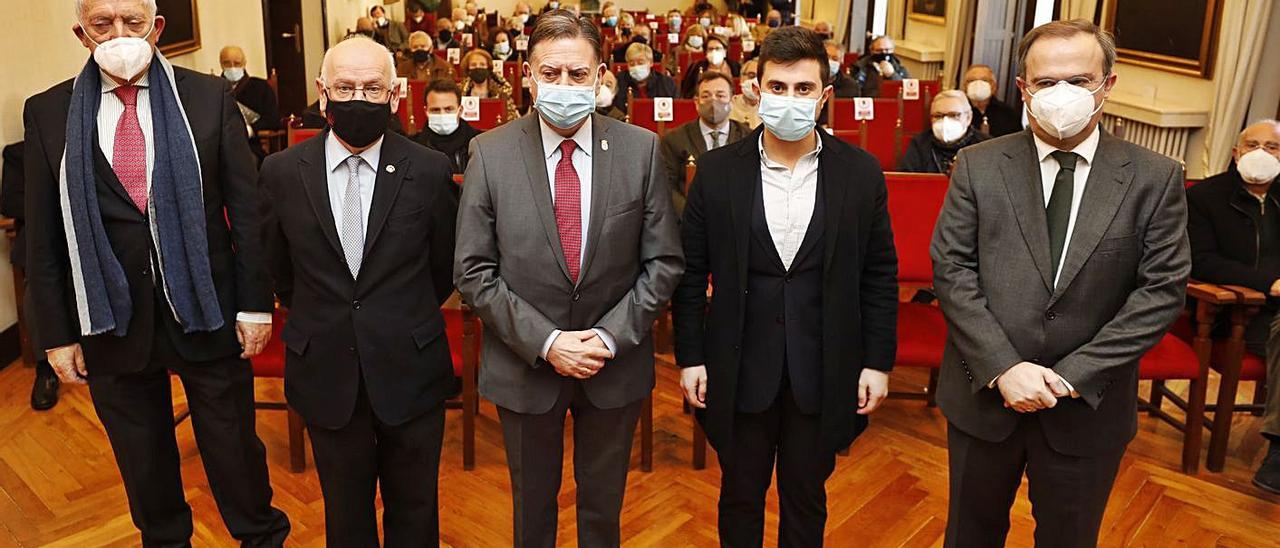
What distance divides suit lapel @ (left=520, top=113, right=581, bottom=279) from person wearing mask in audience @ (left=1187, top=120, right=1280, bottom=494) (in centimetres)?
263

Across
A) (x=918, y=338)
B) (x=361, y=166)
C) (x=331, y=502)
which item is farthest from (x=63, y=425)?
(x=918, y=338)

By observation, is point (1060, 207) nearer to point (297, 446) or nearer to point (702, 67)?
point (297, 446)

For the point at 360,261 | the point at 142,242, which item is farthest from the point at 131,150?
the point at 360,261

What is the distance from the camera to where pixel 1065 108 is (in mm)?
2057

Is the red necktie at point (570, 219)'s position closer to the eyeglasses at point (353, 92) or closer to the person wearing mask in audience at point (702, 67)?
the eyeglasses at point (353, 92)

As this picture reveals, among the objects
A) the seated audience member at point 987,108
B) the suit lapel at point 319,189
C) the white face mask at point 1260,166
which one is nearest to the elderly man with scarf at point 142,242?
the suit lapel at point 319,189

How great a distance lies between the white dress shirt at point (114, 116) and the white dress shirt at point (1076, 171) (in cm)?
200

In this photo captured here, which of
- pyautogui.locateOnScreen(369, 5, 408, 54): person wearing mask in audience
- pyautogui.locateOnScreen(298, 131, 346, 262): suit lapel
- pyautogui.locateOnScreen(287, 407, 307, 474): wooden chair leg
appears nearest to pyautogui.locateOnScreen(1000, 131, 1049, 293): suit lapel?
pyautogui.locateOnScreen(298, 131, 346, 262): suit lapel

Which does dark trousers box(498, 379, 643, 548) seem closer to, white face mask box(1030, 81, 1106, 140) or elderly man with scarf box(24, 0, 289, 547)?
elderly man with scarf box(24, 0, 289, 547)

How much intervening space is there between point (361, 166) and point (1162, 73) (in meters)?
6.45

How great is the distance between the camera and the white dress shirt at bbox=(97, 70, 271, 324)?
2410mm

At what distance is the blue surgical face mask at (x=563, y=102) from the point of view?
218 centimetres

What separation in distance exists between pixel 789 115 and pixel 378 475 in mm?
1347

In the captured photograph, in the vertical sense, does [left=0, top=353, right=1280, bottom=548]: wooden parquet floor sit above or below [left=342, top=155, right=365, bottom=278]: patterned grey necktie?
below
